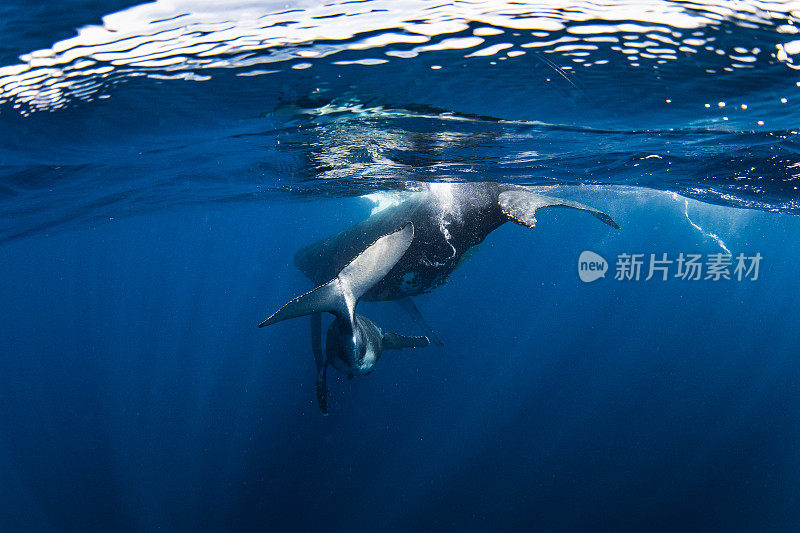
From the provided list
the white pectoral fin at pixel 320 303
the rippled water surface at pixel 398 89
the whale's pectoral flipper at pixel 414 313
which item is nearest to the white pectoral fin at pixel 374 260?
the white pectoral fin at pixel 320 303

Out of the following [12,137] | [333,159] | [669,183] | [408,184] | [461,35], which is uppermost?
[461,35]

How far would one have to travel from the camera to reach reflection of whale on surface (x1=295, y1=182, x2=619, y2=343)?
8.93m

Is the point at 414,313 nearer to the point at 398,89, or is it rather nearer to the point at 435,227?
the point at 435,227

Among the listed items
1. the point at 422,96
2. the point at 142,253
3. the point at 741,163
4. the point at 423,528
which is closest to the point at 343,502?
the point at 423,528

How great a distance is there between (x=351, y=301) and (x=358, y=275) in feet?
1.29

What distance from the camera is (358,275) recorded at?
665cm

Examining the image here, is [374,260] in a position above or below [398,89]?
below

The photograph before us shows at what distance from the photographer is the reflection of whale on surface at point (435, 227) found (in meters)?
8.93

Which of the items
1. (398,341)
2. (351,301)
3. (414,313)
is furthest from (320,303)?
(414,313)

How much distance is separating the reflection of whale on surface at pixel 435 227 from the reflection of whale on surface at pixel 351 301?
44.6 inches

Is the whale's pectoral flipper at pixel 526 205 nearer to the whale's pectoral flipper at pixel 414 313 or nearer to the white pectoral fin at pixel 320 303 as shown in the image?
the white pectoral fin at pixel 320 303

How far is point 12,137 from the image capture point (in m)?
9.52

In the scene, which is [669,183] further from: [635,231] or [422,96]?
[635,231]

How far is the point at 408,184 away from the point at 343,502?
37.1ft
